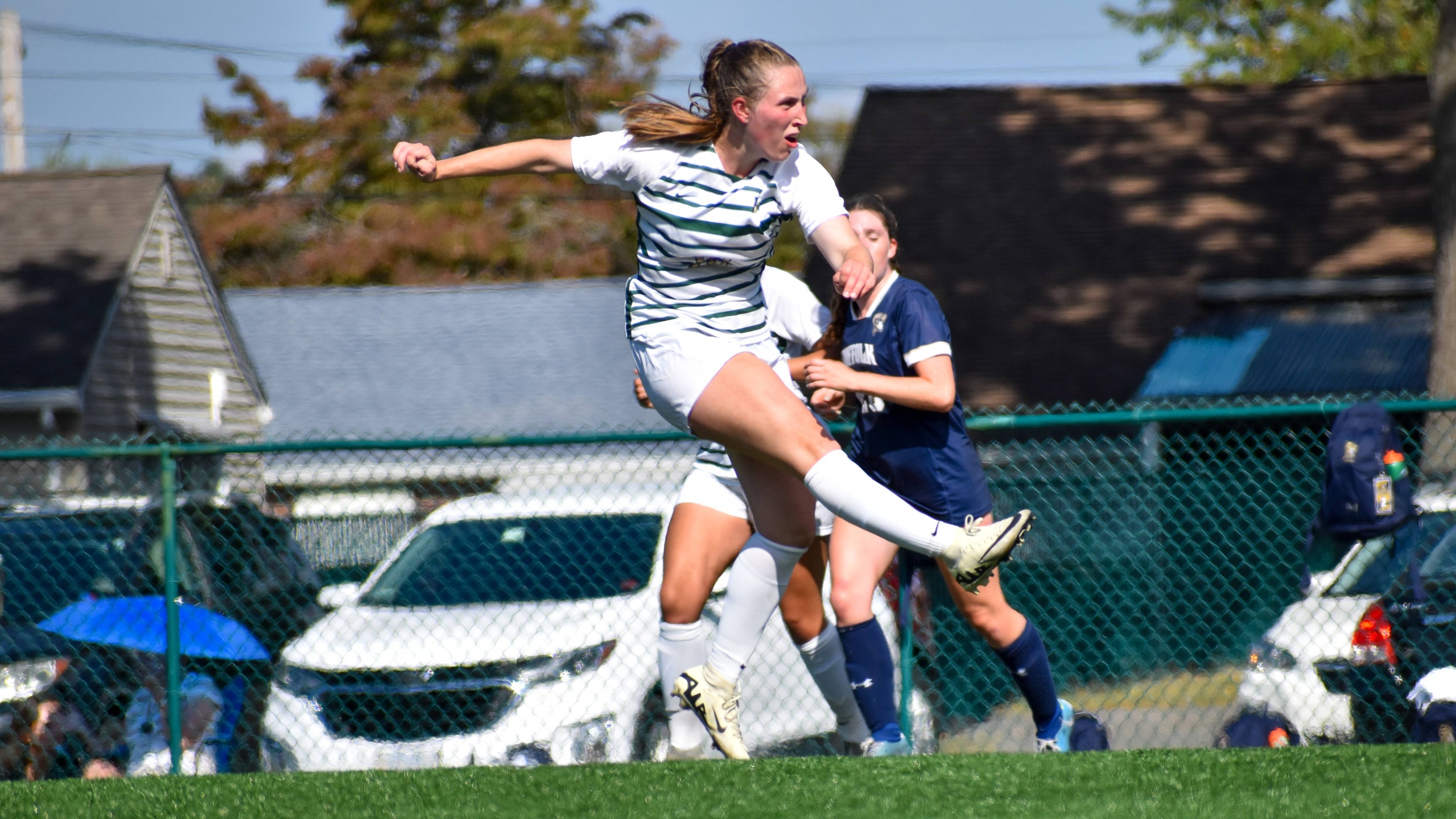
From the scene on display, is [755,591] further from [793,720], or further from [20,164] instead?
[20,164]

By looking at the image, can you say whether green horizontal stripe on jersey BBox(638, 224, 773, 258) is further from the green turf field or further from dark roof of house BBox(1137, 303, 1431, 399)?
dark roof of house BBox(1137, 303, 1431, 399)

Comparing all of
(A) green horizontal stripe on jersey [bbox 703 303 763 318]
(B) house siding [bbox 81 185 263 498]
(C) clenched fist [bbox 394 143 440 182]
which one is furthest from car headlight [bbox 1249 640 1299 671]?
(B) house siding [bbox 81 185 263 498]

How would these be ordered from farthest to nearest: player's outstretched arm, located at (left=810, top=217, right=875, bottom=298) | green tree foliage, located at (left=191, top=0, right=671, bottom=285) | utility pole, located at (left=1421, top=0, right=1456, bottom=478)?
1. green tree foliage, located at (left=191, top=0, right=671, bottom=285)
2. utility pole, located at (left=1421, top=0, right=1456, bottom=478)
3. player's outstretched arm, located at (left=810, top=217, right=875, bottom=298)

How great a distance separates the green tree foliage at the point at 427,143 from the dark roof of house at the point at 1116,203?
16.2 metres

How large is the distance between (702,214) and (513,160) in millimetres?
496

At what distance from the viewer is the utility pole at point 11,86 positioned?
22438 millimetres

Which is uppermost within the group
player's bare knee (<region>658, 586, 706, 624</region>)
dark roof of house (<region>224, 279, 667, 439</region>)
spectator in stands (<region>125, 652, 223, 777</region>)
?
player's bare knee (<region>658, 586, 706, 624</region>)

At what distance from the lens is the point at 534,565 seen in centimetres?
618

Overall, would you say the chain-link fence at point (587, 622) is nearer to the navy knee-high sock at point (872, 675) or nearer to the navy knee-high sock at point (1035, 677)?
the navy knee-high sock at point (1035, 677)

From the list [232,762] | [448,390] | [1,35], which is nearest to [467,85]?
[1,35]

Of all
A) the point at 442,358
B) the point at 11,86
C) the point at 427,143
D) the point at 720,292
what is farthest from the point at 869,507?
the point at 427,143

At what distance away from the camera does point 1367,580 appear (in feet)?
19.0

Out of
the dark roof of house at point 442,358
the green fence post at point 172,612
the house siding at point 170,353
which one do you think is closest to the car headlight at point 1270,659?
the green fence post at point 172,612

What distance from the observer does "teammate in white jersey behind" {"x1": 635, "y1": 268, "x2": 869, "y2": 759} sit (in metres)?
4.08
